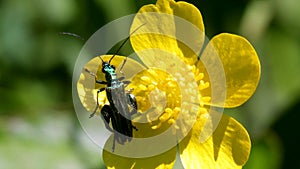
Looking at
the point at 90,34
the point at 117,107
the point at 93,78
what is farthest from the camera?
the point at 90,34

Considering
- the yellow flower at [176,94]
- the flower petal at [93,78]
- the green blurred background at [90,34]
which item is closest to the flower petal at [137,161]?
the yellow flower at [176,94]

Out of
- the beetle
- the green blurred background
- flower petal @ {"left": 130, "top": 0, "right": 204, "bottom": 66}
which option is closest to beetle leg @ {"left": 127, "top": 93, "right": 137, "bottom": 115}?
the beetle

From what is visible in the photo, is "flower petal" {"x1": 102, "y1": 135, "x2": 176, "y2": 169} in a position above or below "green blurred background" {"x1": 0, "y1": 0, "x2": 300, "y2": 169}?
above

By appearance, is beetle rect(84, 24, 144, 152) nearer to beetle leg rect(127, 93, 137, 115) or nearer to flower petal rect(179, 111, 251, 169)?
beetle leg rect(127, 93, 137, 115)

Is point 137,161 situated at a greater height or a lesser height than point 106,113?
lesser

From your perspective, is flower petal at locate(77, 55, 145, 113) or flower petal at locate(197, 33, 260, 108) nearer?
flower petal at locate(197, 33, 260, 108)

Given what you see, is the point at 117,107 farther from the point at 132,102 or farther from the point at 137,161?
the point at 137,161

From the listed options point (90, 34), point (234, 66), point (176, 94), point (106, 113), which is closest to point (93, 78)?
point (106, 113)
